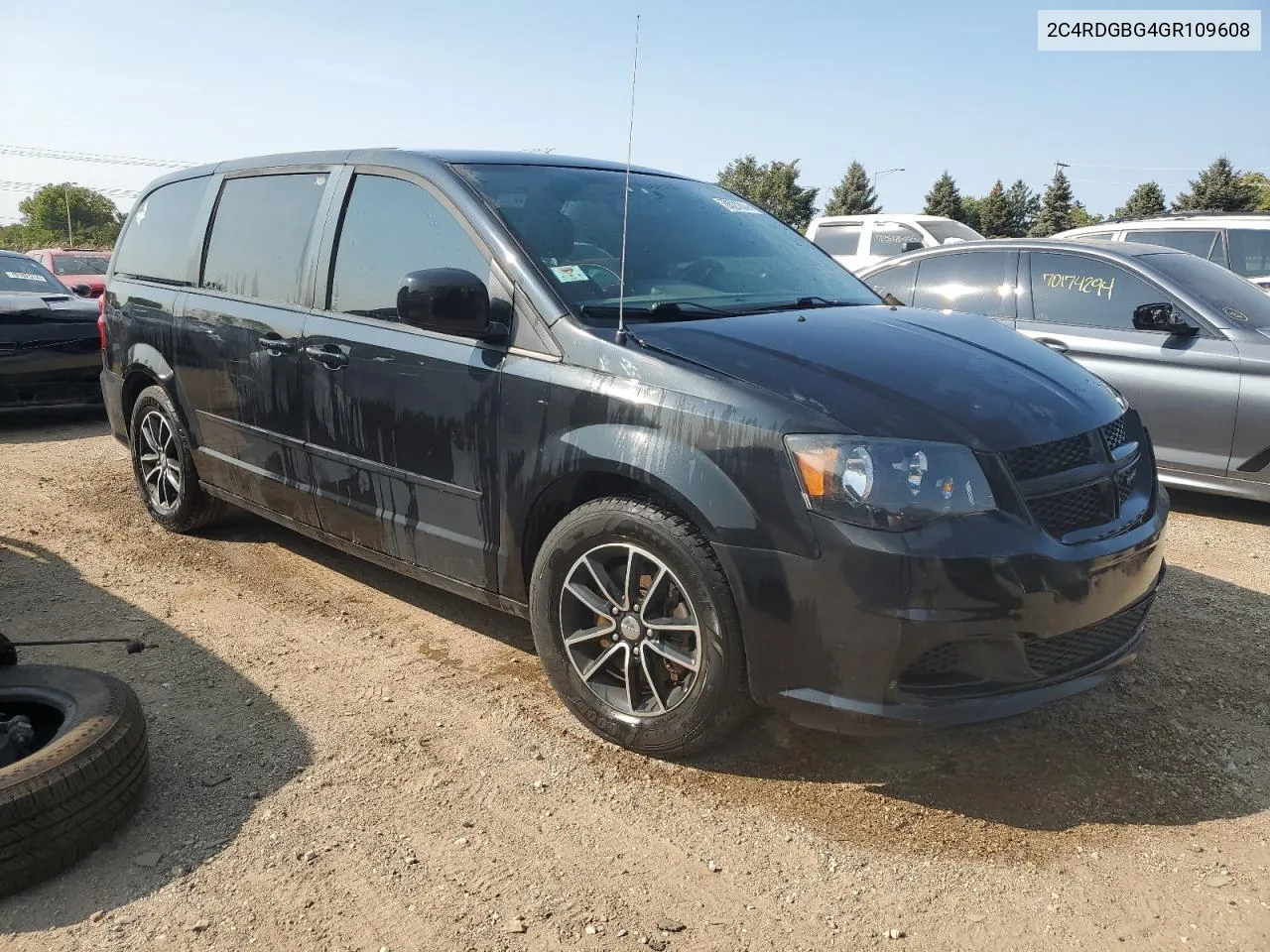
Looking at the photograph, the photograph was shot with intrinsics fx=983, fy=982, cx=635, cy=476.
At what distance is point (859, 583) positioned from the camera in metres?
2.51

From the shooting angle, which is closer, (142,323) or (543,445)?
(543,445)

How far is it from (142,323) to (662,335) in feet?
10.8

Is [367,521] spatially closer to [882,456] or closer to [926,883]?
[882,456]

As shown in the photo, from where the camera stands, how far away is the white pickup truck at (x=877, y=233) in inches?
597

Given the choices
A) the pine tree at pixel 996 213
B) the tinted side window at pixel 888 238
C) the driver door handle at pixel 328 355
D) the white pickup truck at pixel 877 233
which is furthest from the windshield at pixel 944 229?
the pine tree at pixel 996 213

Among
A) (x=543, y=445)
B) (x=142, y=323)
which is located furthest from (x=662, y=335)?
(x=142, y=323)

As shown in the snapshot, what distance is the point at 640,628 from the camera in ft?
9.66

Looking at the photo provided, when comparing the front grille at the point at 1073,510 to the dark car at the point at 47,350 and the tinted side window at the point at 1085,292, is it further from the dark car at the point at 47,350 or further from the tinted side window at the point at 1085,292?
the dark car at the point at 47,350

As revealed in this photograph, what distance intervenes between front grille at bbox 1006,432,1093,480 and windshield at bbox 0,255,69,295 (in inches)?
348

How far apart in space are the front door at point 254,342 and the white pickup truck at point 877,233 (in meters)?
11.7

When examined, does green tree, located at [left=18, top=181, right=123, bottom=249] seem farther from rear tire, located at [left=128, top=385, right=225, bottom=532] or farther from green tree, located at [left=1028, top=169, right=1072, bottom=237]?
rear tire, located at [left=128, top=385, right=225, bottom=532]

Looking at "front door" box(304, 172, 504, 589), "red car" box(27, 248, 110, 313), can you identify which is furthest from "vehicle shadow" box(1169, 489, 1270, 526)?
"red car" box(27, 248, 110, 313)

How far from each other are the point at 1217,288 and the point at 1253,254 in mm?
4161

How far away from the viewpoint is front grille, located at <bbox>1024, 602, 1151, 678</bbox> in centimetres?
268
